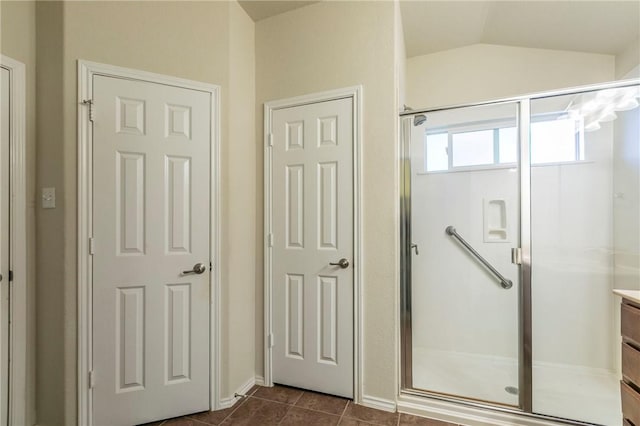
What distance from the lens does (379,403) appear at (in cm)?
185

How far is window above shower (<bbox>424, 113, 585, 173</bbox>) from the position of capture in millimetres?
1891

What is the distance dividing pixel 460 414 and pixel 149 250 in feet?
7.11

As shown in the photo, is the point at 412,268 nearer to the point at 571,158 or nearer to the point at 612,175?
the point at 571,158

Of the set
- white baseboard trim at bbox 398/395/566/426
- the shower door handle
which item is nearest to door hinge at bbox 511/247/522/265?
the shower door handle

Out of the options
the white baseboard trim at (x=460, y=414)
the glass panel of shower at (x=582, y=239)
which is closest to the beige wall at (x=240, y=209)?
the white baseboard trim at (x=460, y=414)

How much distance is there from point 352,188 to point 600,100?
65.6 inches

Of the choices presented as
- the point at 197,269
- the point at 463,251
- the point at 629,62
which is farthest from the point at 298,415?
the point at 629,62

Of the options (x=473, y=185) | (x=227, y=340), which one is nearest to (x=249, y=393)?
(x=227, y=340)

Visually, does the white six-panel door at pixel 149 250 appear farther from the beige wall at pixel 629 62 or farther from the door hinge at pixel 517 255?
the beige wall at pixel 629 62

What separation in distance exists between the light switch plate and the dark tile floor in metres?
1.42

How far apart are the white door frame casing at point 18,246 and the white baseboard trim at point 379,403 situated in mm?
1980

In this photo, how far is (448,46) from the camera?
2.65 meters

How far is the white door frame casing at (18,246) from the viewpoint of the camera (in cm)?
156

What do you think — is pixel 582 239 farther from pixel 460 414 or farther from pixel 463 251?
pixel 460 414
